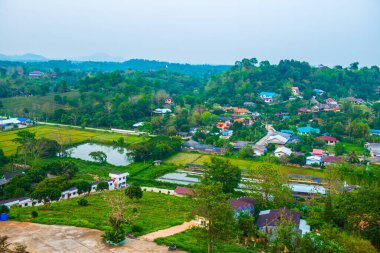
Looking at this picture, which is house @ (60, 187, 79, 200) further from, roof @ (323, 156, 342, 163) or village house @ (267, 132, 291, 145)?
village house @ (267, 132, 291, 145)

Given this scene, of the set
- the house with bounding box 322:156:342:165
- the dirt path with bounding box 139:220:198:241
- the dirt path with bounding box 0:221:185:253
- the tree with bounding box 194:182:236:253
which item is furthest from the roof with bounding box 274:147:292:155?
the dirt path with bounding box 0:221:185:253

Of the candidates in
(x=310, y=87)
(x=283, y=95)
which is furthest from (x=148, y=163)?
(x=310, y=87)

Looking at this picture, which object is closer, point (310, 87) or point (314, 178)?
point (314, 178)

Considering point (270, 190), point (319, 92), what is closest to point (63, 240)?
point (270, 190)

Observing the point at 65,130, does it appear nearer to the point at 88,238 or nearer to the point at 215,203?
the point at 88,238

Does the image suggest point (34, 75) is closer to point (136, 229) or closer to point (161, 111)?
point (161, 111)

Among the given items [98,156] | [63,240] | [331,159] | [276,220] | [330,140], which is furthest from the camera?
[330,140]
